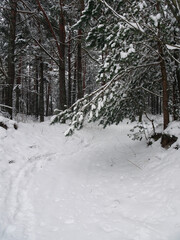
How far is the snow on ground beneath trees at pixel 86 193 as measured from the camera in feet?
9.25

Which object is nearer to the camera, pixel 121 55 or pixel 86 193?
pixel 86 193

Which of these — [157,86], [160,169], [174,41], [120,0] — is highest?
[120,0]

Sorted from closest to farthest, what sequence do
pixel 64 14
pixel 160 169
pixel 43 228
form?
pixel 43 228 < pixel 160 169 < pixel 64 14

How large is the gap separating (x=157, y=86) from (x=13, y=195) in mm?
6337

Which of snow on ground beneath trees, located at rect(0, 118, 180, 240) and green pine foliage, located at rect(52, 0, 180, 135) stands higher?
green pine foliage, located at rect(52, 0, 180, 135)

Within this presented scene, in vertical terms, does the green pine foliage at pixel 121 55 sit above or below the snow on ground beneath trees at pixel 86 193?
above

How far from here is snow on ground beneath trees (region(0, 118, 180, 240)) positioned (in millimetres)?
2820

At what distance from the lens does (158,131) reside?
704 cm

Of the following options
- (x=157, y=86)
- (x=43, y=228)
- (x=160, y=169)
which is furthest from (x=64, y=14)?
(x=43, y=228)

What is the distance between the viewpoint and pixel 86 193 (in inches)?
165

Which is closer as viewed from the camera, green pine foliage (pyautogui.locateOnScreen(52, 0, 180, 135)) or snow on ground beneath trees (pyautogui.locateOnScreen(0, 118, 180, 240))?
snow on ground beneath trees (pyautogui.locateOnScreen(0, 118, 180, 240))

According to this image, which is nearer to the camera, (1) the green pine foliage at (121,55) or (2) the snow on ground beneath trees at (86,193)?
(2) the snow on ground beneath trees at (86,193)

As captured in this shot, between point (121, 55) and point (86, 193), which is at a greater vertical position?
point (121, 55)

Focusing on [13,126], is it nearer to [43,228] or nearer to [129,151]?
[129,151]
